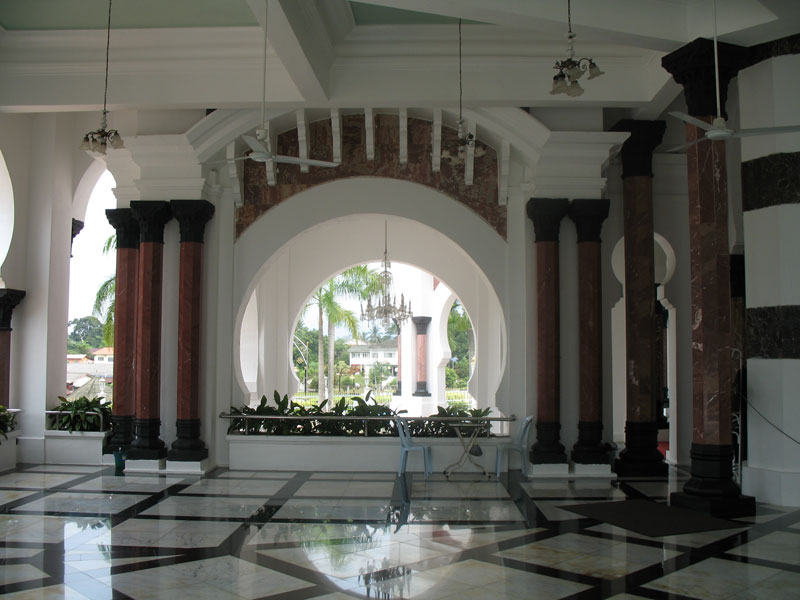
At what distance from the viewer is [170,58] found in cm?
986

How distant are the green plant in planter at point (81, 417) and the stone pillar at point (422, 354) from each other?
47.2ft

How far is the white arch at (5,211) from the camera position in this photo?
1143 centimetres

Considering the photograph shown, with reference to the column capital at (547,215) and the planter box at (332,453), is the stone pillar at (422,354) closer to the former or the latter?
the planter box at (332,453)

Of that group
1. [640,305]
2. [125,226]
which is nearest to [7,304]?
[125,226]

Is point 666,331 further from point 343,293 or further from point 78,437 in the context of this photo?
point 343,293

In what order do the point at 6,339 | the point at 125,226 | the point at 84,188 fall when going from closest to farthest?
the point at 6,339 < the point at 125,226 < the point at 84,188

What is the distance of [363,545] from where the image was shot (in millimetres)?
6797

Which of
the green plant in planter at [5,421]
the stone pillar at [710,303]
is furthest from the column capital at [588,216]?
the green plant in planter at [5,421]

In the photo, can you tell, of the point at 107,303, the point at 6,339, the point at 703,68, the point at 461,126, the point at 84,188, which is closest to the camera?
the point at 703,68

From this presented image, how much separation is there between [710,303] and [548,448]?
3.64 meters

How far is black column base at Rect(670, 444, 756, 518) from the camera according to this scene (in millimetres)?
7750

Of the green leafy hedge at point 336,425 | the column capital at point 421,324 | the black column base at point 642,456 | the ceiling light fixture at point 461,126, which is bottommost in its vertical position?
the black column base at point 642,456

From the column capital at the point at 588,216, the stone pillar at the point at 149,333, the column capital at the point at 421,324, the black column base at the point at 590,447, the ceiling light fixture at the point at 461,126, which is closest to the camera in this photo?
the ceiling light fixture at the point at 461,126

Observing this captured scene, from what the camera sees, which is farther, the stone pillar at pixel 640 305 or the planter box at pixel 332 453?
the planter box at pixel 332 453
